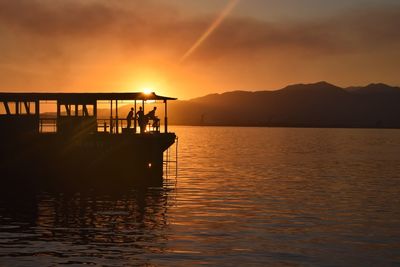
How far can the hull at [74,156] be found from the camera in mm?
49969

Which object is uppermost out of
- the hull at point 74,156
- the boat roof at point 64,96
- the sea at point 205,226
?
the boat roof at point 64,96

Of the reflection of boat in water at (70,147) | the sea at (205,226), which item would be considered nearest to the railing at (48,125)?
the reflection of boat in water at (70,147)

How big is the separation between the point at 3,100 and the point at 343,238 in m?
37.2

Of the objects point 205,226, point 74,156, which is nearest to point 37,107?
point 74,156

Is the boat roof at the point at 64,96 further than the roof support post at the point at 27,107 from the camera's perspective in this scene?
No

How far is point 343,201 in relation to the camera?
36281mm

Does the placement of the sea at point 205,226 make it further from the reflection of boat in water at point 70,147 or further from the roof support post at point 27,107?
the roof support post at point 27,107

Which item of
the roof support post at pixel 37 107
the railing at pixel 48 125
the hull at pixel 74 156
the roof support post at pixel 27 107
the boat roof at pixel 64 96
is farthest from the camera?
the roof support post at pixel 27 107

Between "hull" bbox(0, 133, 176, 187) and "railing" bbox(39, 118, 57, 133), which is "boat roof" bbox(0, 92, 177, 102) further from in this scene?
"hull" bbox(0, 133, 176, 187)

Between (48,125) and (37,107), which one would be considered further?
(37,107)

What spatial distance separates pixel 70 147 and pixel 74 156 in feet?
2.88

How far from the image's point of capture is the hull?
164 ft

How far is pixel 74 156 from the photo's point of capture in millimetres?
50094

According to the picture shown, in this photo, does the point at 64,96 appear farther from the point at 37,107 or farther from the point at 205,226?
the point at 205,226
